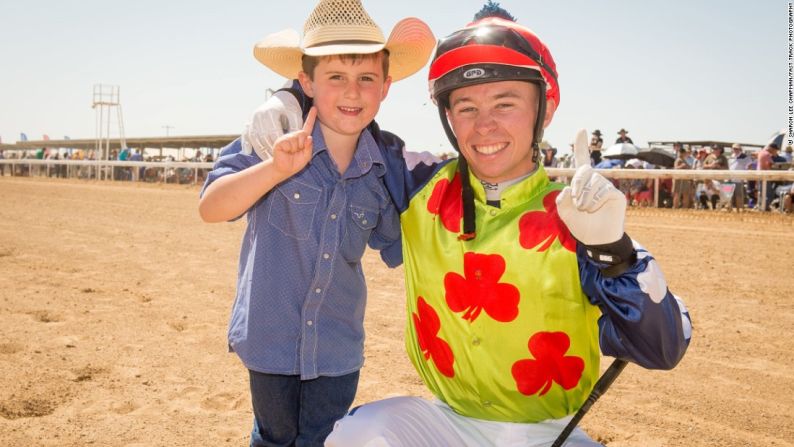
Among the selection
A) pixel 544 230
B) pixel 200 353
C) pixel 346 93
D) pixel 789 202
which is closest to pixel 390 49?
pixel 346 93

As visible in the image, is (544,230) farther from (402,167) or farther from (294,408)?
(294,408)

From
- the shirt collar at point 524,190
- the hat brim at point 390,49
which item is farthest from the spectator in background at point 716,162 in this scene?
the shirt collar at point 524,190

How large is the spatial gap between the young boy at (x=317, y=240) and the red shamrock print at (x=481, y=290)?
0.61 m

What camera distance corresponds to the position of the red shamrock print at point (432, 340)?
245 centimetres

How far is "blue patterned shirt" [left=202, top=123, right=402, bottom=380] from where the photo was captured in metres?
2.81

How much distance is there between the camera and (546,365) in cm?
228

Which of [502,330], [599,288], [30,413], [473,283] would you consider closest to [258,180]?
[473,283]

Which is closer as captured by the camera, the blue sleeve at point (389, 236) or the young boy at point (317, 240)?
the young boy at point (317, 240)

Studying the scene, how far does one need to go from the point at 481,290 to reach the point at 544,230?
0.31 meters

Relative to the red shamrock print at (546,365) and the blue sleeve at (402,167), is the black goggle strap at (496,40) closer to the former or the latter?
the blue sleeve at (402,167)

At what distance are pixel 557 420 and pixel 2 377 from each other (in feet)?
12.2

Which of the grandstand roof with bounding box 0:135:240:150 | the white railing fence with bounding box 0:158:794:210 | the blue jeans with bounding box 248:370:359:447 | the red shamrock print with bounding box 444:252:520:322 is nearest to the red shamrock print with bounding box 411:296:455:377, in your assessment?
the red shamrock print with bounding box 444:252:520:322

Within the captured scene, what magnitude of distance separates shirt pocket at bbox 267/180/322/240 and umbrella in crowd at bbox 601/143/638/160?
18.4 m

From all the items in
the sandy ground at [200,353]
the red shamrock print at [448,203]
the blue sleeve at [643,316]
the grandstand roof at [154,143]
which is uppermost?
the grandstand roof at [154,143]
